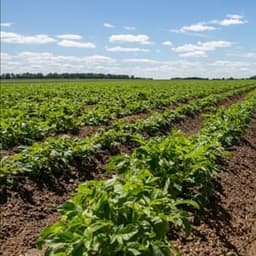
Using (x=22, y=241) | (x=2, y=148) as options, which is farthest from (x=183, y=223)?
(x=2, y=148)

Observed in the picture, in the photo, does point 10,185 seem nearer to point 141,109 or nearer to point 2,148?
point 2,148

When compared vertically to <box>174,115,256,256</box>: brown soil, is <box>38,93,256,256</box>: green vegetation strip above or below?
above

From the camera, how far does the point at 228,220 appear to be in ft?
18.3

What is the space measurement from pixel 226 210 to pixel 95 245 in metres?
3.39

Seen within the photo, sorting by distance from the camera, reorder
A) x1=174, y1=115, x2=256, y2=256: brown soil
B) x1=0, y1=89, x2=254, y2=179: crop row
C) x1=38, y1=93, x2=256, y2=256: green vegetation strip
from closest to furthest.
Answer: x1=38, y1=93, x2=256, y2=256: green vegetation strip → x1=174, y1=115, x2=256, y2=256: brown soil → x1=0, y1=89, x2=254, y2=179: crop row

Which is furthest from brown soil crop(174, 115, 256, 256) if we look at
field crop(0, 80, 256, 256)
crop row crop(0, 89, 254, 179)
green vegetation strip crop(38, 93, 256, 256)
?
crop row crop(0, 89, 254, 179)

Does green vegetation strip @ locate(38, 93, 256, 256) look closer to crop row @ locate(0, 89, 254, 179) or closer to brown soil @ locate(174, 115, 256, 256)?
brown soil @ locate(174, 115, 256, 256)

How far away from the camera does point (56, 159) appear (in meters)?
7.27

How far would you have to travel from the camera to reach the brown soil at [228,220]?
4.58 meters

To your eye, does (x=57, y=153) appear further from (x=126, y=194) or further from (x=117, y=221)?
(x=117, y=221)

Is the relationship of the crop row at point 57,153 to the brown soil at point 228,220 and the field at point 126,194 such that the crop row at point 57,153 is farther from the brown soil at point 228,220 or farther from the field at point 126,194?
the brown soil at point 228,220

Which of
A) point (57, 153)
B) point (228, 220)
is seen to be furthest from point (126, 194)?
point (57, 153)

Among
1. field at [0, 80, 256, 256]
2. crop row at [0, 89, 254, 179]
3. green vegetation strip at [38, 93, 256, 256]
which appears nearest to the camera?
green vegetation strip at [38, 93, 256, 256]

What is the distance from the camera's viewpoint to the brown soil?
15.0 ft
